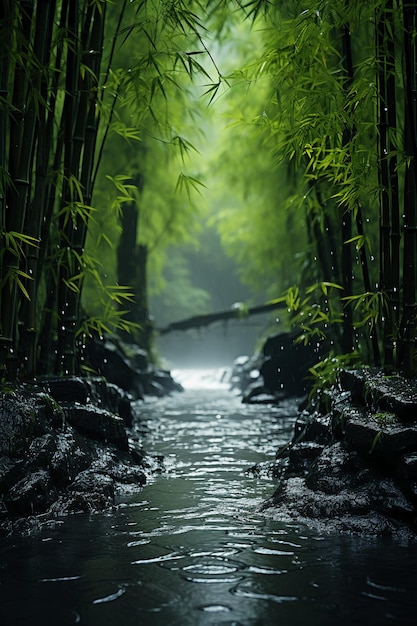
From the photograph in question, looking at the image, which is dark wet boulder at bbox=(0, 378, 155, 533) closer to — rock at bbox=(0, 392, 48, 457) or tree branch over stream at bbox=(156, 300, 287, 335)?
rock at bbox=(0, 392, 48, 457)

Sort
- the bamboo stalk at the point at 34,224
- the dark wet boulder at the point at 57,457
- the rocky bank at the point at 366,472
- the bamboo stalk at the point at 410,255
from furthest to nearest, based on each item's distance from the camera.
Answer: the bamboo stalk at the point at 34,224 → the bamboo stalk at the point at 410,255 → the dark wet boulder at the point at 57,457 → the rocky bank at the point at 366,472

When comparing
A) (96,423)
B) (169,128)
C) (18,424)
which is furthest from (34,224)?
(169,128)

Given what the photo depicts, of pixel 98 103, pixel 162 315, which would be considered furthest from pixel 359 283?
pixel 162 315

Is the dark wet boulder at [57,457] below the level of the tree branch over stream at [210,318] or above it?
below

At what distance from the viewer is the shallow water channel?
2.02m

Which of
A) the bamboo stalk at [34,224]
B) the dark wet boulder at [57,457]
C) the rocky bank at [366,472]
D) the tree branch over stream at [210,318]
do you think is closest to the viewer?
the rocky bank at [366,472]

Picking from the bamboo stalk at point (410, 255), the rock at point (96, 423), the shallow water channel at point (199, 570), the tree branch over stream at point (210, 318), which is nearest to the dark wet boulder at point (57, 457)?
the rock at point (96, 423)

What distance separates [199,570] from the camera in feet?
7.88

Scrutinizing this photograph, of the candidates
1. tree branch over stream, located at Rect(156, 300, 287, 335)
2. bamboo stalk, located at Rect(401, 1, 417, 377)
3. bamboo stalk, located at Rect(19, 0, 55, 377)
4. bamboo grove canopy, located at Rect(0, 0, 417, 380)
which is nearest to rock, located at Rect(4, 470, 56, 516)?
bamboo grove canopy, located at Rect(0, 0, 417, 380)

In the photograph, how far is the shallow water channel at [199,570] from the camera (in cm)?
202

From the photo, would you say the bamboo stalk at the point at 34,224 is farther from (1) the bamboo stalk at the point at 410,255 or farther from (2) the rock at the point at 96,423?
(1) the bamboo stalk at the point at 410,255

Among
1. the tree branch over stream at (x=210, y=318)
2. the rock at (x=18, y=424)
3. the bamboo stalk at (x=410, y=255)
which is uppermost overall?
the bamboo stalk at (x=410, y=255)

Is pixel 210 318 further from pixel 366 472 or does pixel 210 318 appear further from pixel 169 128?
pixel 366 472

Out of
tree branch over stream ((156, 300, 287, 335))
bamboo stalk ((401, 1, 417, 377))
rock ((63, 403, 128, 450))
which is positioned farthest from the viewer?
tree branch over stream ((156, 300, 287, 335))
